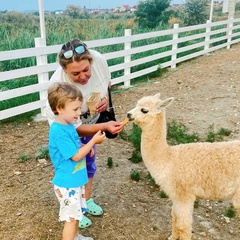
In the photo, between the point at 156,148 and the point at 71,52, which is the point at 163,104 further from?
the point at 71,52

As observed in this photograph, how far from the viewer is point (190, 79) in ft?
31.7

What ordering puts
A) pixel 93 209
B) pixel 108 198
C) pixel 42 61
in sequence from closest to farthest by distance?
pixel 93 209, pixel 108 198, pixel 42 61

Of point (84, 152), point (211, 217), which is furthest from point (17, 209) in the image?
point (211, 217)

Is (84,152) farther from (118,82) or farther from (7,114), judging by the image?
(118,82)

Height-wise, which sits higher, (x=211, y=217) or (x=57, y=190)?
(x=57, y=190)

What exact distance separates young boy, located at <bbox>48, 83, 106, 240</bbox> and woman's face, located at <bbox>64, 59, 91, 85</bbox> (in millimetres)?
180

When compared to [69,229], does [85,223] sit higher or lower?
lower

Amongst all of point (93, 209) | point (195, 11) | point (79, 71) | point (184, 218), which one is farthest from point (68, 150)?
point (195, 11)

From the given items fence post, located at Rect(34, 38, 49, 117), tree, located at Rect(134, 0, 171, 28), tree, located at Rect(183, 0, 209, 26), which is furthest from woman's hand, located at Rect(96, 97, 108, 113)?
tree, located at Rect(183, 0, 209, 26)

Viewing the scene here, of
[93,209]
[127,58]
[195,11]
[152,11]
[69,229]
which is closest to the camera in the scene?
[69,229]

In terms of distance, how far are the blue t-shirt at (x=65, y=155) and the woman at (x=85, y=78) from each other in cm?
21

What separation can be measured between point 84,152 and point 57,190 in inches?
14.8

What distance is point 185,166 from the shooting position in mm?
2812

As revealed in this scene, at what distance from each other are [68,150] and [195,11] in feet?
84.1
